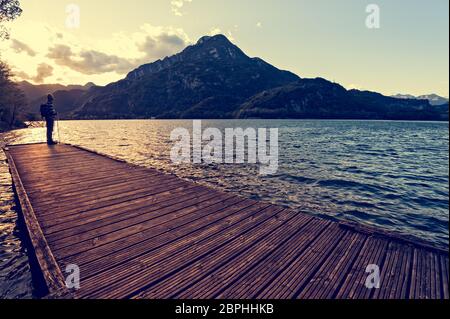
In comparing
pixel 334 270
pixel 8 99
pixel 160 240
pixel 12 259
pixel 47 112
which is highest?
pixel 8 99

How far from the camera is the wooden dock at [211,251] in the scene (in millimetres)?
4086

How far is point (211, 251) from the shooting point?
523cm

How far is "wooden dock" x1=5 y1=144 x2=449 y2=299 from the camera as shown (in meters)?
4.09

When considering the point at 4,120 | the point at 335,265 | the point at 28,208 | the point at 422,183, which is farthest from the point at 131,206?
the point at 4,120

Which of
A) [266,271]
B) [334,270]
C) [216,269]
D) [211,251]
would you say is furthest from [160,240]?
[334,270]

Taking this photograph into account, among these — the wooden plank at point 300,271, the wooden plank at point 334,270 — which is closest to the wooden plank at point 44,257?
the wooden plank at point 300,271

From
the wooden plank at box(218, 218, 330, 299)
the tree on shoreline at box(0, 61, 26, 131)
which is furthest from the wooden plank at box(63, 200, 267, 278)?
the tree on shoreline at box(0, 61, 26, 131)

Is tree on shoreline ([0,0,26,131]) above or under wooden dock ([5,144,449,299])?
above

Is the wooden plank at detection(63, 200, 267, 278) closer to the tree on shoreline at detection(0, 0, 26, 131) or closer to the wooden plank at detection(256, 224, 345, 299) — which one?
the wooden plank at detection(256, 224, 345, 299)

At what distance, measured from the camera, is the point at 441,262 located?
4891mm

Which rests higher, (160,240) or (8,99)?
(8,99)

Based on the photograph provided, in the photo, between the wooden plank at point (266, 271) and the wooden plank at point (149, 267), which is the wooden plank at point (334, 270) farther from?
the wooden plank at point (149, 267)

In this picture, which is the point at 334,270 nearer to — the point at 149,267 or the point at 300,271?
the point at 300,271
